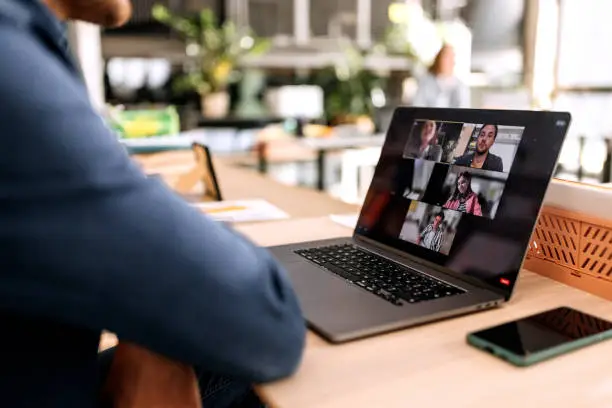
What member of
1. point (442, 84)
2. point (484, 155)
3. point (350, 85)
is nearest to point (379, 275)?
point (484, 155)

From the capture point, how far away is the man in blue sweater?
0.44 m

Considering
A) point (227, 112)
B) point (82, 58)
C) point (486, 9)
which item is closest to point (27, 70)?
point (82, 58)

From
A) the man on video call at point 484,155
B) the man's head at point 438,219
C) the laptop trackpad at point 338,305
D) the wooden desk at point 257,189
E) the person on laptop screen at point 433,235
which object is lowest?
the wooden desk at point 257,189

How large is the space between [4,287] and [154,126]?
187 cm

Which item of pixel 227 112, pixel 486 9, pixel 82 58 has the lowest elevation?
pixel 227 112

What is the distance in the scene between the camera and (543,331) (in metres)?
0.68

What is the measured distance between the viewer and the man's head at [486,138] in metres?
0.87

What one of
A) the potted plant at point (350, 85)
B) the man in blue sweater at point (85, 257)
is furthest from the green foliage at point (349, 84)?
the man in blue sweater at point (85, 257)

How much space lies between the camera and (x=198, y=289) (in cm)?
49

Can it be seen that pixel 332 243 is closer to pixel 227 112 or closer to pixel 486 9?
pixel 227 112

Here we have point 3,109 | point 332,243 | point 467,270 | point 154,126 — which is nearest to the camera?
point 3,109

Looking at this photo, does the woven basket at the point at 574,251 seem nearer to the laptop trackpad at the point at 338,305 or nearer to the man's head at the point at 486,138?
the man's head at the point at 486,138

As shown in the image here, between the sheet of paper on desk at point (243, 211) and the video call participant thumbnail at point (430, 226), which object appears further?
the sheet of paper on desk at point (243, 211)

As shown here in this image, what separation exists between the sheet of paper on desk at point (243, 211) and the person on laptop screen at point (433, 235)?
1.68ft
